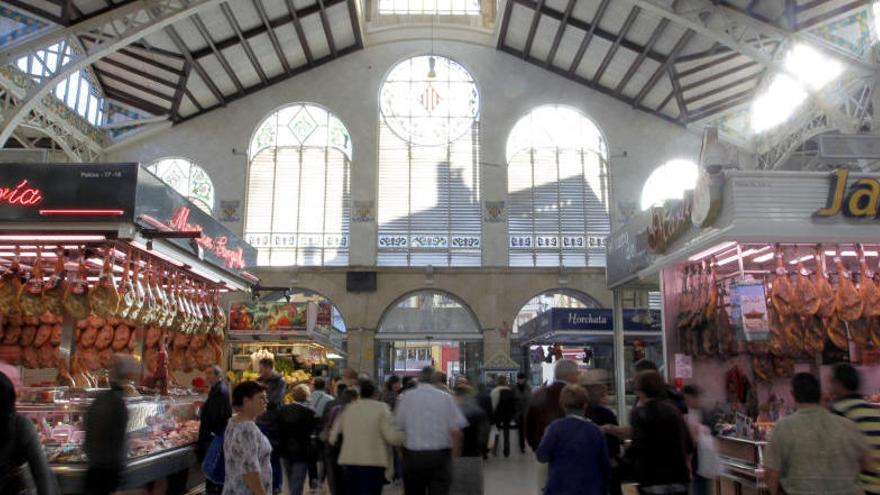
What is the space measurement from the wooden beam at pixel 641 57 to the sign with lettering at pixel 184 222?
12.1 metres

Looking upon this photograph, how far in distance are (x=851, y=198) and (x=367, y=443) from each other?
4.91 metres

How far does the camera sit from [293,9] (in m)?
18.3

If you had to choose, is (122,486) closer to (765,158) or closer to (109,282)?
(109,282)

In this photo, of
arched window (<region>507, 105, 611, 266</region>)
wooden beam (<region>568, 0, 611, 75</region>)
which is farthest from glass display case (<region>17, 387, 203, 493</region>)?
arched window (<region>507, 105, 611, 266</region>)

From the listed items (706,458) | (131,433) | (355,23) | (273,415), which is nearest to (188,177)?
(355,23)

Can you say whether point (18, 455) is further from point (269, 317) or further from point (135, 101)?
point (135, 101)

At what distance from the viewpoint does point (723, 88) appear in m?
19.5

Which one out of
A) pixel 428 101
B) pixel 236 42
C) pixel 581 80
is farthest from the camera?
pixel 581 80

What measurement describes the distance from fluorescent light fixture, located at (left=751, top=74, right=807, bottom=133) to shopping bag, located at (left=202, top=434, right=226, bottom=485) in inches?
631

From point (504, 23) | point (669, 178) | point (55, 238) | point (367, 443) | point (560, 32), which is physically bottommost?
point (367, 443)

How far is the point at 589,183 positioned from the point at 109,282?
1709 centimetres

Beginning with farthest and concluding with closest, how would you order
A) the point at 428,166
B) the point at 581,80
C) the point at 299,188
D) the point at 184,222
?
the point at 581,80, the point at 428,166, the point at 299,188, the point at 184,222

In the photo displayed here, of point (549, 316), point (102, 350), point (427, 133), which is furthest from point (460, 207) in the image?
point (102, 350)

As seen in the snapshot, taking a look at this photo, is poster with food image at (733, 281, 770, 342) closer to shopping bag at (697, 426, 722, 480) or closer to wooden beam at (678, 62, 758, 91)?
shopping bag at (697, 426, 722, 480)
